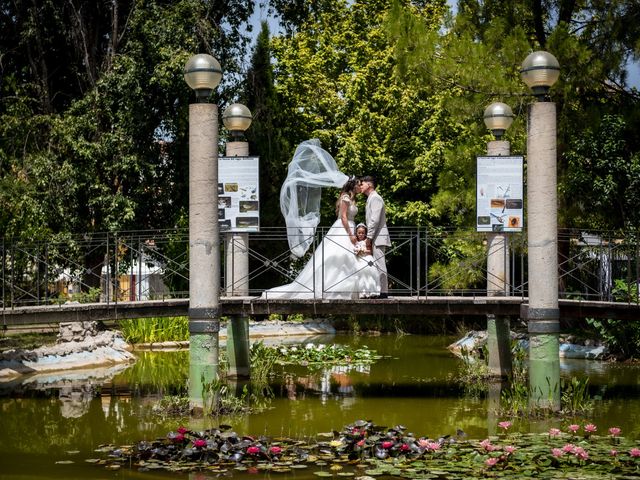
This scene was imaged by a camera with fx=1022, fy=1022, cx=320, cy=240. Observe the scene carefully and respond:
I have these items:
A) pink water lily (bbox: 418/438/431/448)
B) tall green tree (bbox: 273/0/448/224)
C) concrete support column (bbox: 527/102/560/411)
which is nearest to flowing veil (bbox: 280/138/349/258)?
concrete support column (bbox: 527/102/560/411)

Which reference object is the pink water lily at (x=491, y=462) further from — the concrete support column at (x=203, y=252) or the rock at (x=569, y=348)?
the rock at (x=569, y=348)

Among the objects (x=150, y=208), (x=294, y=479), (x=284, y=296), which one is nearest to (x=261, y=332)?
(x=150, y=208)

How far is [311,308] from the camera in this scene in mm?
14188

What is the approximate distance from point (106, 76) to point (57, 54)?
3.15m

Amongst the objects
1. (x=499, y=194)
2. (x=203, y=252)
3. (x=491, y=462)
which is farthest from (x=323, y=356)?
(x=491, y=462)

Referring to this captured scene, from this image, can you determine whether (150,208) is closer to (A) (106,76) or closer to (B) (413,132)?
(A) (106,76)

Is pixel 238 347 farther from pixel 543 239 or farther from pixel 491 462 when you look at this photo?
pixel 491 462

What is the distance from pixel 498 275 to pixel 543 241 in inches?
149

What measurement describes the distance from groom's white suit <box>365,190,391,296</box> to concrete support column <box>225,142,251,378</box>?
2159mm

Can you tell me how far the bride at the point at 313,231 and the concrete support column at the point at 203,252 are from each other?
92.9 inches

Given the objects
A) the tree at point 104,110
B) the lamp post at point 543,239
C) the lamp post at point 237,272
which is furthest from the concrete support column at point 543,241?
the tree at point 104,110

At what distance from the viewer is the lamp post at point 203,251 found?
1214 cm

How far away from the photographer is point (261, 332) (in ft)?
86.4

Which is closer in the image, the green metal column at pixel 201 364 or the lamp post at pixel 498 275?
the green metal column at pixel 201 364
